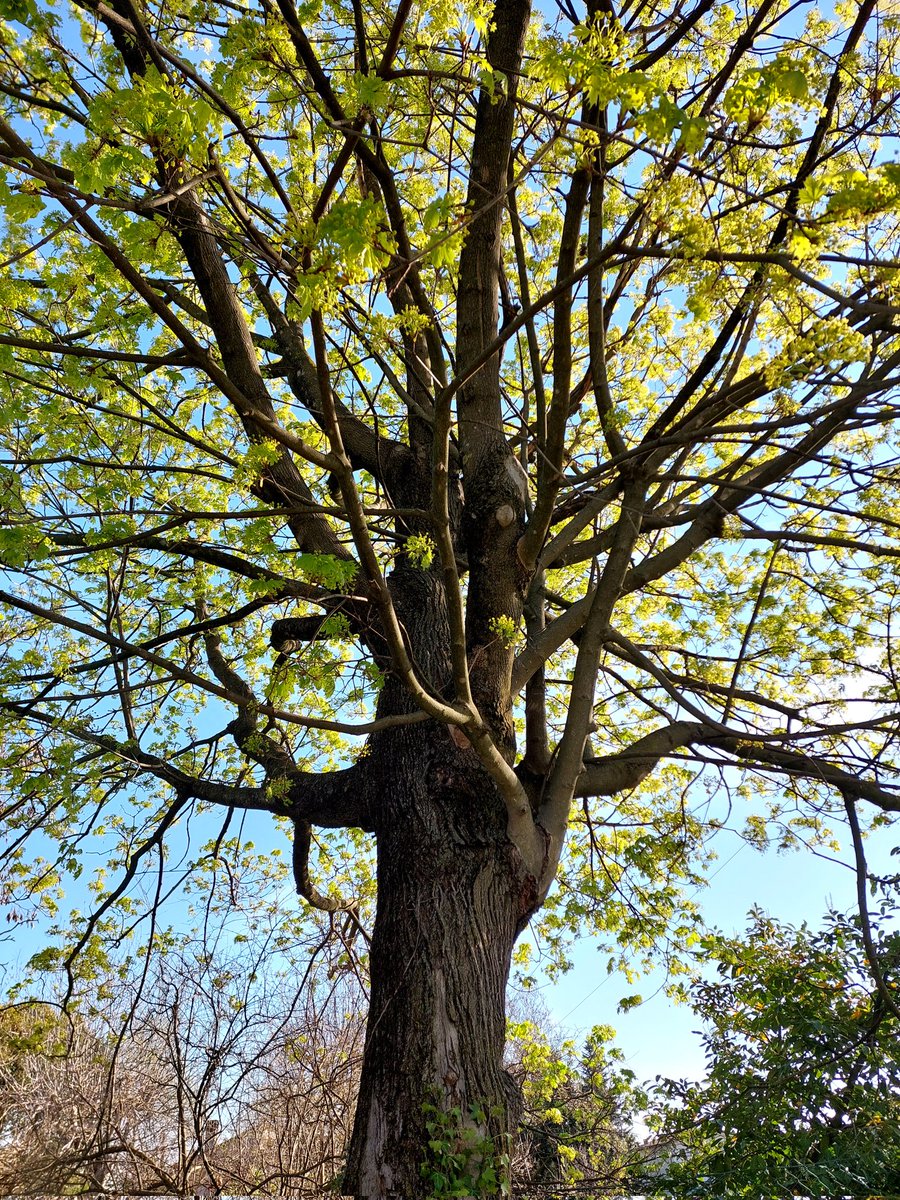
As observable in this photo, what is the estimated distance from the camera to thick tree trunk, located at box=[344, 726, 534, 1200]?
349 centimetres

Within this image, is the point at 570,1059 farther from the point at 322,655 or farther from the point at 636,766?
the point at 322,655

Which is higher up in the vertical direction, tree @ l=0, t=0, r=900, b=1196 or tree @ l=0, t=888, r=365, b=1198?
tree @ l=0, t=0, r=900, b=1196

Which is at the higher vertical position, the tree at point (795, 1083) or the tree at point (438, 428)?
the tree at point (438, 428)

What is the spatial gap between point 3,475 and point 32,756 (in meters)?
2.22

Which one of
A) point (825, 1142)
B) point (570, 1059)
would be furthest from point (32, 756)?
point (570, 1059)

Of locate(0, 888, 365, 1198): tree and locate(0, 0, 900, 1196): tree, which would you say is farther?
locate(0, 888, 365, 1198): tree

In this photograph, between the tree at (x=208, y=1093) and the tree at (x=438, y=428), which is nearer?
the tree at (x=438, y=428)

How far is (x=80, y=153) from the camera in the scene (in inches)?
107

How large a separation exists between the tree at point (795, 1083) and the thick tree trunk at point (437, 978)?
1004 mm

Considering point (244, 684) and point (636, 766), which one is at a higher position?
Result: point (244, 684)

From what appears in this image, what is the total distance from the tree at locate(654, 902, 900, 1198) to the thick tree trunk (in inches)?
39.5

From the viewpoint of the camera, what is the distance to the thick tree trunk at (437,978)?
349cm

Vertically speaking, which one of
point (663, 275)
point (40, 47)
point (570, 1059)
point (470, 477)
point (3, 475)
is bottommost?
point (570, 1059)

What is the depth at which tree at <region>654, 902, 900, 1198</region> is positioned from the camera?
3.22 meters
